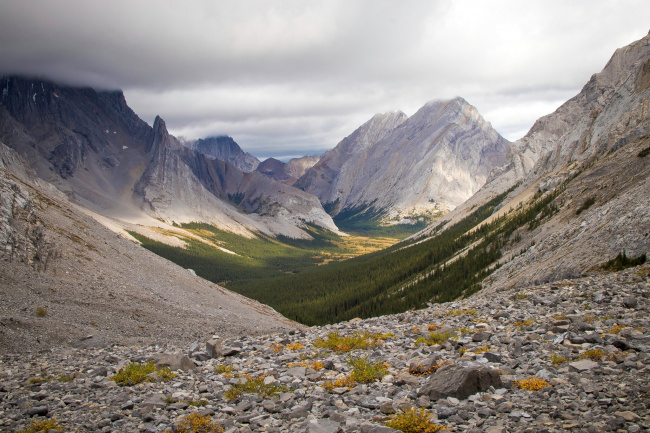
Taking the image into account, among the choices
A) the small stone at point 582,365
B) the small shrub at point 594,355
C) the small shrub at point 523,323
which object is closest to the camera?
the small stone at point 582,365

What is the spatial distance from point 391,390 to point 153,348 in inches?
695

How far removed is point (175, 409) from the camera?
1281 cm

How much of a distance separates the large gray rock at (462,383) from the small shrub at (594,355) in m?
3.37

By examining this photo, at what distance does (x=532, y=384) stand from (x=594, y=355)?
2907 mm

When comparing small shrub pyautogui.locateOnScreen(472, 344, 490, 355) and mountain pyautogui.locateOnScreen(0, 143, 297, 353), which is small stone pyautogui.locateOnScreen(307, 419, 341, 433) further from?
mountain pyautogui.locateOnScreen(0, 143, 297, 353)

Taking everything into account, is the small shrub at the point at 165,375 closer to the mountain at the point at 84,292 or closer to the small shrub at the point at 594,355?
the mountain at the point at 84,292

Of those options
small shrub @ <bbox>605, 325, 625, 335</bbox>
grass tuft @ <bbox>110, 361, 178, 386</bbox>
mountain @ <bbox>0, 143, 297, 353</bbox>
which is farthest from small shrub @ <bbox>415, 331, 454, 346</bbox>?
mountain @ <bbox>0, 143, 297, 353</bbox>

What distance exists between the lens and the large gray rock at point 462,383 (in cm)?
1180

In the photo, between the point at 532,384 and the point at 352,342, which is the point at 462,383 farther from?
the point at 352,342

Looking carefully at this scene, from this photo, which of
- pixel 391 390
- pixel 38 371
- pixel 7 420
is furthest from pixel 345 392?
pixel 38 371

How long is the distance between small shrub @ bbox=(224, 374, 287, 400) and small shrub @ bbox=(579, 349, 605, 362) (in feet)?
35.8

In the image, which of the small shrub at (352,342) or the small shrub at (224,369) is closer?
the small shrub at (224,369)

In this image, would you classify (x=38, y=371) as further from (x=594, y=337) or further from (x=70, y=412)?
(x=594, y=337)

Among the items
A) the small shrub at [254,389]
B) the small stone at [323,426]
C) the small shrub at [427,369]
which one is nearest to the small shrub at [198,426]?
the small shrub at [254,389]
